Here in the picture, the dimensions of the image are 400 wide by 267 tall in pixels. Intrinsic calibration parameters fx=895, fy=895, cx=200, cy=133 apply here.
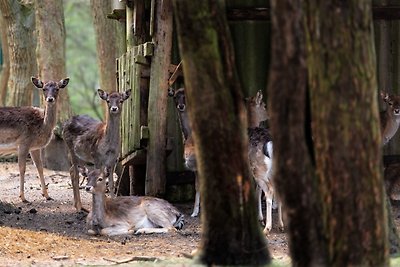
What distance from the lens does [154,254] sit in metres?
8.49

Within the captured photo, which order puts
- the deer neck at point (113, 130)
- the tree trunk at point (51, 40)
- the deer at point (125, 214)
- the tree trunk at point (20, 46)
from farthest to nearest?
1. the tree trunk at point (20, 46)
2. the tree trunk at point (51, 40)
3. the deer neck at point (113, 130)
4. the deer at point (125, 214)

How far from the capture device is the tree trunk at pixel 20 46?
1595 centimetres

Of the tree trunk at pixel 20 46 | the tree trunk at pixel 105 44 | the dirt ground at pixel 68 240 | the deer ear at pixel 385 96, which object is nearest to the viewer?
the dirt ground at pixel 68 240

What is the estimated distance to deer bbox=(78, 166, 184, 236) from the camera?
10.1 m

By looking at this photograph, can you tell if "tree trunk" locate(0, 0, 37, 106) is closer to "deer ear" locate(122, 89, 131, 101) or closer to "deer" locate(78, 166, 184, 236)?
"deer ear" locate(122, 89, 131, 101)

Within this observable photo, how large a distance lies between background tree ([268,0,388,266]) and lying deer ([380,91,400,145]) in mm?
6707

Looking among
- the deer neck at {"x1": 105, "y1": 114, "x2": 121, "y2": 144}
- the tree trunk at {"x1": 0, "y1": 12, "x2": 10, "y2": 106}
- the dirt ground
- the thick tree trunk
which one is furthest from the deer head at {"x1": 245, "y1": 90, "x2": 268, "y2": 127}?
the tree trunk at {"x1": 0, "y1": 12, "x2": 10, "y2": 106}

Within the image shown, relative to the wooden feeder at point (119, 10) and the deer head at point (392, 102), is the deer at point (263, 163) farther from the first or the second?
the wooden feeder at point (119, 10)

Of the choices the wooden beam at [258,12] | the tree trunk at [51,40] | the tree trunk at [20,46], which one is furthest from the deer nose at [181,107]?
the tree trunk at [20,46]

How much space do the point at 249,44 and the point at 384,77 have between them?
1.97 metres

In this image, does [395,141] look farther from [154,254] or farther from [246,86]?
[154,254]

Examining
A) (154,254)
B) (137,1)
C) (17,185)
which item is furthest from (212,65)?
(17,185)

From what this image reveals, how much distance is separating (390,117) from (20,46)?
7195mm

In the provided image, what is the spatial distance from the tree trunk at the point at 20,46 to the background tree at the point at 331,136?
11.2 metres
